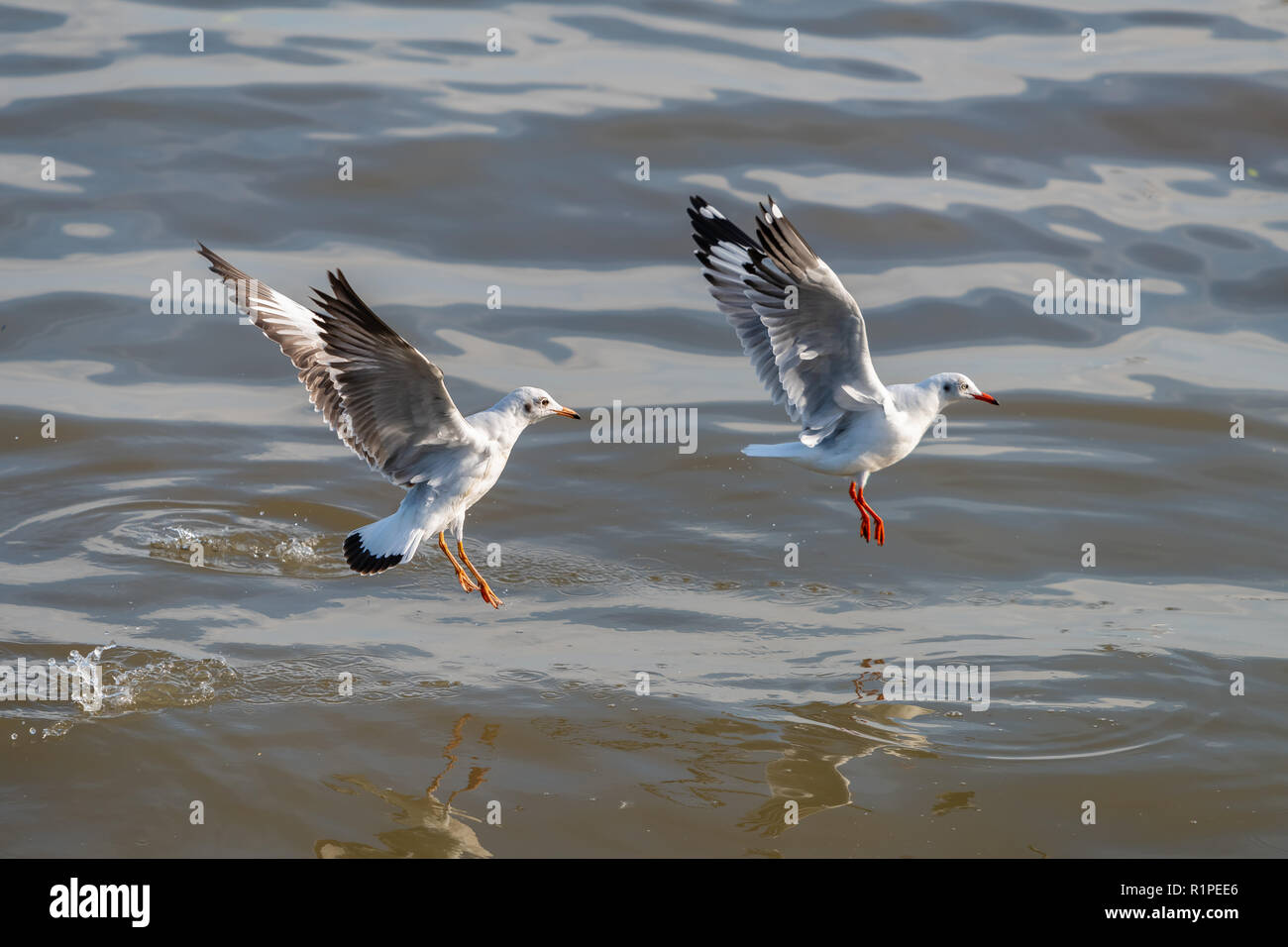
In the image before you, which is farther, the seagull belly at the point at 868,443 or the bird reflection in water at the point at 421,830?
the seagull belly at the point at 868,443

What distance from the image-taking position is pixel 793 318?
828 centimetres

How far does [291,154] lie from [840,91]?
22.1 feet

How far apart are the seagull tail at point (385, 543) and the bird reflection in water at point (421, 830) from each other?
1184mm

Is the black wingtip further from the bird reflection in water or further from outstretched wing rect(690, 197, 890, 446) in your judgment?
outstretched wing rect(690, 197, 890, 446)

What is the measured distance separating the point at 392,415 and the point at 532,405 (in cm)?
95

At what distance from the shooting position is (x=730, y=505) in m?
10.7

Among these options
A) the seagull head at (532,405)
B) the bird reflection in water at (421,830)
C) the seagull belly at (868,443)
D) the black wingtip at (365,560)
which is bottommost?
the bird reflection in water at (421,830)

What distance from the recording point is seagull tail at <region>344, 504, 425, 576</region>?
7.75 metres

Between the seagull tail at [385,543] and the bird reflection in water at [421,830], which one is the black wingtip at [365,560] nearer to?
the seagull tail at [385,543]

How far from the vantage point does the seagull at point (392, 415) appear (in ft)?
23.9

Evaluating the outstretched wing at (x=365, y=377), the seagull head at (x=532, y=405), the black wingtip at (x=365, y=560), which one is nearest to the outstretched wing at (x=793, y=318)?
the seagull head at (x=532, y=405)

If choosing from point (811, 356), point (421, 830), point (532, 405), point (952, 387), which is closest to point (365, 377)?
point (532, 405)

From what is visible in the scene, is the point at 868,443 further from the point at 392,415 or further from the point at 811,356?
the point at 392,415
